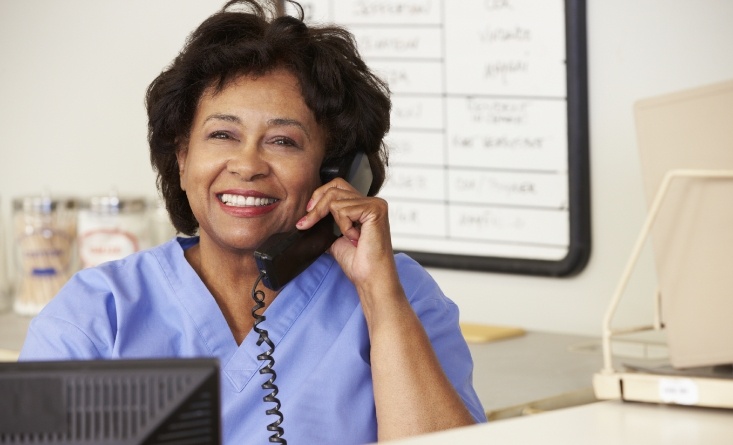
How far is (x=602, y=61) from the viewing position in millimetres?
2002

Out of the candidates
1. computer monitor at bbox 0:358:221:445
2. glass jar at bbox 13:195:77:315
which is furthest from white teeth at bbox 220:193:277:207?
glass jar at bbox 13:195:77:315

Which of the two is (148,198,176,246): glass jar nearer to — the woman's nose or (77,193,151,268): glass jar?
(77,193,151,268): glass jar

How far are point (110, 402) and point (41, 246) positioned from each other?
193 cm

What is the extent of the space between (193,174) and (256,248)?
133mm

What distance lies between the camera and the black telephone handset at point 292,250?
4.84 feet

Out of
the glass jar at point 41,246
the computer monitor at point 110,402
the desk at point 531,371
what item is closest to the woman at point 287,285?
the desk at point 531,371

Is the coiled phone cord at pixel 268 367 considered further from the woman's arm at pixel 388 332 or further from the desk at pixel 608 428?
the desk at pixel 608 428

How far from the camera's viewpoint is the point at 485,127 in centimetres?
213

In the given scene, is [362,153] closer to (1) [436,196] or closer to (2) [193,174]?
(2) [193,174]

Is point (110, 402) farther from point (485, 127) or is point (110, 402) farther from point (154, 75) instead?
point (154, 75)

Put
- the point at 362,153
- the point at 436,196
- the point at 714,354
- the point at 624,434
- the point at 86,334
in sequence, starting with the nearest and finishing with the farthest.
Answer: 1. the point at 624,434
2. the point at 714,354
3. the point at 86,334
4. the point at 362,153
5. the point at 436,196

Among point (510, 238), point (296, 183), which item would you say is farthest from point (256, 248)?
point (510, 238)

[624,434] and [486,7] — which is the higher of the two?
[486,7]

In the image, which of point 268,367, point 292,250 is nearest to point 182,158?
point 292,250
